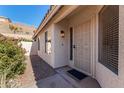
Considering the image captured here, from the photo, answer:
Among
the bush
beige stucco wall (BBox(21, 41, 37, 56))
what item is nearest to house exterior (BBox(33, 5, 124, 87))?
the bush

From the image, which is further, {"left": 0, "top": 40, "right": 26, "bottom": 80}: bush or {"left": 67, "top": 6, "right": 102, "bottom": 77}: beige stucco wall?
{"left": 0, "top": 40, "right": 26, "bottom": 80}: bush

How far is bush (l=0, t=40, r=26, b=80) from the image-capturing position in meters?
4.34

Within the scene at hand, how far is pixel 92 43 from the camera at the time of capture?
421 centimetres

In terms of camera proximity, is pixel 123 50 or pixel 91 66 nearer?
pixel 123 50

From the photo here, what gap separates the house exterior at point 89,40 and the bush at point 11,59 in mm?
1575

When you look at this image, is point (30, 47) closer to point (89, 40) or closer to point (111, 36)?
point (89, 40)

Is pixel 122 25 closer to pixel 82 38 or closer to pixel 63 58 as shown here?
pixel 82 38

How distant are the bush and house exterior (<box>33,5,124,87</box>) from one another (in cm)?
157

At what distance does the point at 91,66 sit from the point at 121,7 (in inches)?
102

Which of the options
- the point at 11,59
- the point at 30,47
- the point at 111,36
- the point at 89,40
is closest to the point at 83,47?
the point at 89,40

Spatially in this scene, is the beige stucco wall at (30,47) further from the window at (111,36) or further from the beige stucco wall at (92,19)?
the window at (111,36)

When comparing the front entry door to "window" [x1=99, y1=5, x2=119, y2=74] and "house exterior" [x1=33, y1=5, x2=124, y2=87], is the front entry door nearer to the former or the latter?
"house exterior" [x1=33, y1=5, x2=124, y2=87]

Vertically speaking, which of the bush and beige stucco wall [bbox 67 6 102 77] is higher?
beige stucco wall [bbox 67 6 102 77]
